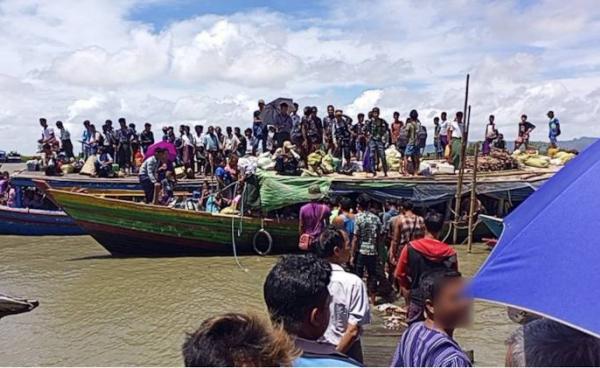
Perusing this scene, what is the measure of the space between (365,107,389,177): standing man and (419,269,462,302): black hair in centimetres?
1385

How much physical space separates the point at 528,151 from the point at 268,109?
8586 mm

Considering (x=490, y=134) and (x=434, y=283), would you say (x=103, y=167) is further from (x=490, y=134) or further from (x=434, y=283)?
(x=434, y=283)

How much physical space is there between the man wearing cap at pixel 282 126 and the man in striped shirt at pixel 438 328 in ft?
46.1

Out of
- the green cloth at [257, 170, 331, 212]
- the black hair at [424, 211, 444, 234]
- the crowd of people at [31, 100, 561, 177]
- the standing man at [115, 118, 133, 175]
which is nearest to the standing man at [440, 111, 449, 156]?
the crowd of people at [31, 100, 561, 177]

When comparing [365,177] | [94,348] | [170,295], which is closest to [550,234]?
[94,348]

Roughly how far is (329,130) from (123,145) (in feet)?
22.0

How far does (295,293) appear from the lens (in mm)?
2727

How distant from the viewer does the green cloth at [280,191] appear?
14359 millimetres

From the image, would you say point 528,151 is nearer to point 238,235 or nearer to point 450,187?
point 450,187

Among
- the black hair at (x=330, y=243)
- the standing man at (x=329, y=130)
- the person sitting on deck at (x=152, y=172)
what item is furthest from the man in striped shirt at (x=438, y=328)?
the standing man at (x=329, y=130)

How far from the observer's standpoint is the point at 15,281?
13117 millimetres

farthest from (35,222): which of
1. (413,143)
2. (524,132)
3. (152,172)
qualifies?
(524,132)

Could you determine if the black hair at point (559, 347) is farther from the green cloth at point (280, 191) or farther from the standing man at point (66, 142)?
the standing man at point (66, 142)

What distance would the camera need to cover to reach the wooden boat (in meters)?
14.1
